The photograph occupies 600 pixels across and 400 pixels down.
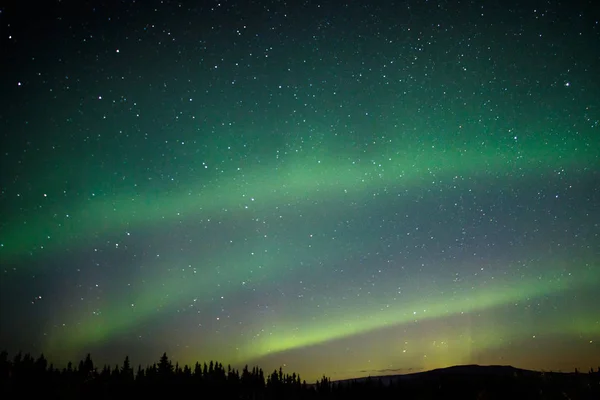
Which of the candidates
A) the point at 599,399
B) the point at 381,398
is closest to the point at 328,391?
the point at 381,398

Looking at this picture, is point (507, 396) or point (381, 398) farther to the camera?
point (507, 396)

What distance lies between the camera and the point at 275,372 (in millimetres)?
114312

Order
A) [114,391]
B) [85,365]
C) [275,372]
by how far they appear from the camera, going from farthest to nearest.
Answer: [275,372], [85,365], [114,391]

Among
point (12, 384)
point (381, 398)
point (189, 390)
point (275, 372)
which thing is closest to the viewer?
point (12, 384)

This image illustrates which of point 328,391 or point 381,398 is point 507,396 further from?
point 328,391

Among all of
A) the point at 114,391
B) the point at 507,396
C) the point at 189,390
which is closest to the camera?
the point at 114,391

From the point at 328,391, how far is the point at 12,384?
58819 mm

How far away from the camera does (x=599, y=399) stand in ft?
327

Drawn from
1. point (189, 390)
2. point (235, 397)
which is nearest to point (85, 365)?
point (189, 390)

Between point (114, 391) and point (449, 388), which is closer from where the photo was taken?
point (114, 391)

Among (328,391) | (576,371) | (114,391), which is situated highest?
(114,391)

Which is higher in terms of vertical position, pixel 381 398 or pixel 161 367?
pixel 161 367

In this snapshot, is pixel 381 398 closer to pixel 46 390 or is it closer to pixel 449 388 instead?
pixel 449 388

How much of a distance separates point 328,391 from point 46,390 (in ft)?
182
